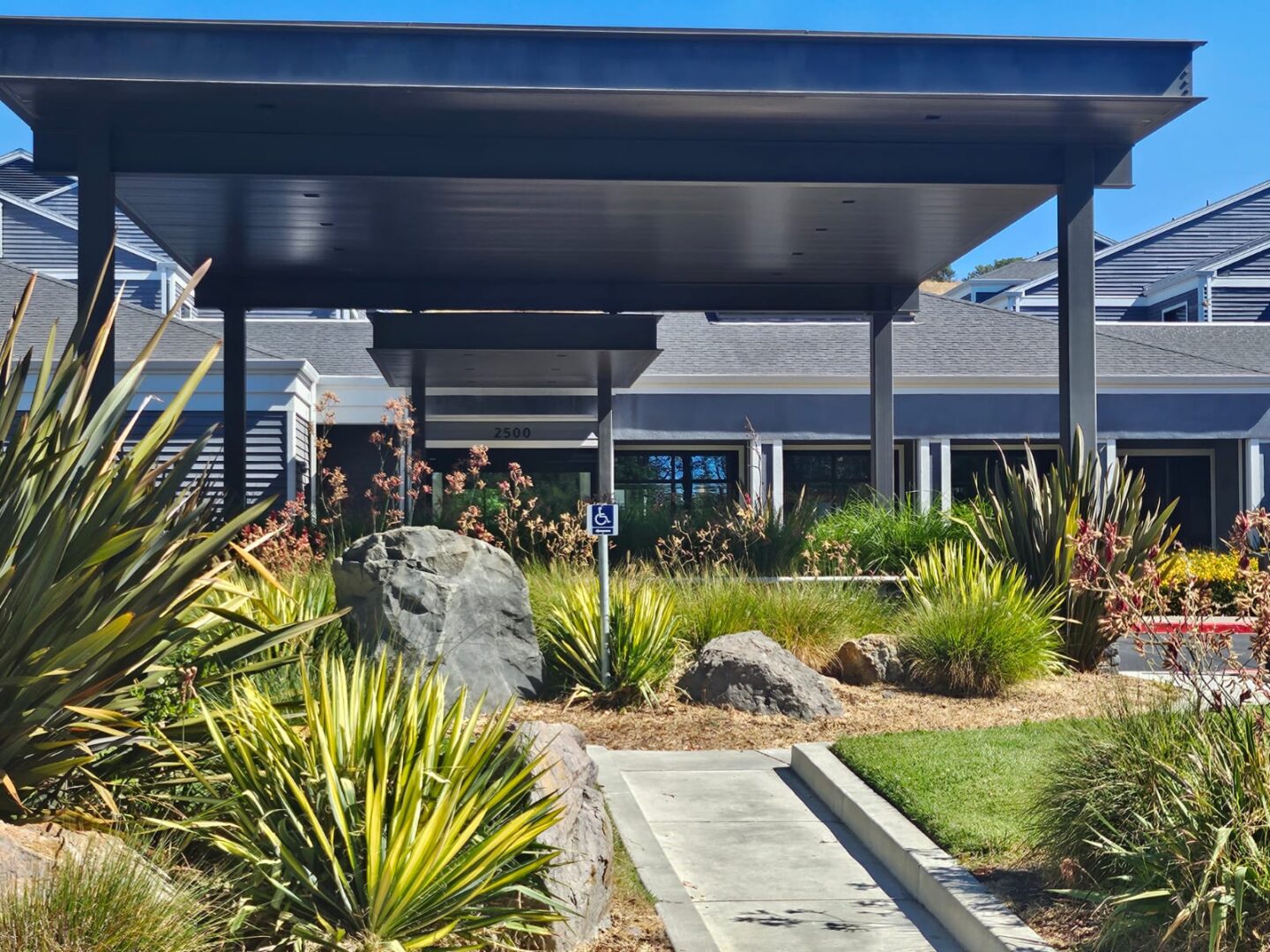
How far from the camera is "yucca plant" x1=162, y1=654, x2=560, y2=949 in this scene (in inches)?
180

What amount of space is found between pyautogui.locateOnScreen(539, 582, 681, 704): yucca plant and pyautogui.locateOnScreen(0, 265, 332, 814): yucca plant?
5588 mm

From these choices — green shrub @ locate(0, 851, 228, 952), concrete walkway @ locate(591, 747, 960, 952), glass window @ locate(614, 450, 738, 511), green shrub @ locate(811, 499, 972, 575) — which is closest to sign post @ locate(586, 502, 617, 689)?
concrete walkway @ locate(591, 747, 960, 952)

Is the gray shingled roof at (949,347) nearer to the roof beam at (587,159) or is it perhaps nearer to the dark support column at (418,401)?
the dark support column at (418,401)

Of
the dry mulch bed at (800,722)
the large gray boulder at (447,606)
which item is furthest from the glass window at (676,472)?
the large gray boulder at (447,606)

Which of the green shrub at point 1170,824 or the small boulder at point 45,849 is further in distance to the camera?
the green shrub at point 1170,824

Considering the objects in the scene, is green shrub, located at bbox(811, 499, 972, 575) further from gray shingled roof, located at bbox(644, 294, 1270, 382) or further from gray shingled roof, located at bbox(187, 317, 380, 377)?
gray shingled roof, located at bbox(187, 317, 380, 377)

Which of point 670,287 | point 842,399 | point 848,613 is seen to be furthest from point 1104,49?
point 842,399

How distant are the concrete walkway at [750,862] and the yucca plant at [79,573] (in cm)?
235

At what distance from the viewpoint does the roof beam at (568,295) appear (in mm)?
20344

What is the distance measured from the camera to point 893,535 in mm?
15328

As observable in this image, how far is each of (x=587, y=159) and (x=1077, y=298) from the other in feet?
16.4

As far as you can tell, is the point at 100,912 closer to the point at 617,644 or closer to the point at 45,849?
the point at 45,849

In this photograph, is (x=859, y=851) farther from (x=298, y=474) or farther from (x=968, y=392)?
(x=968, y=392)

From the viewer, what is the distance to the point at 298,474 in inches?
976
